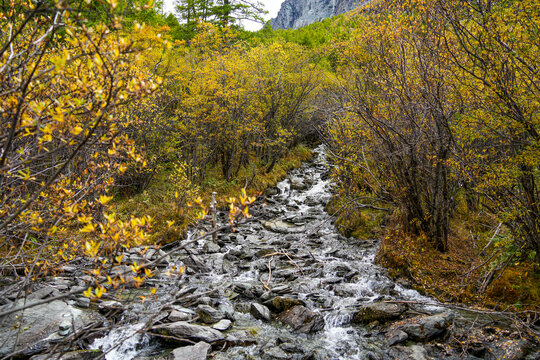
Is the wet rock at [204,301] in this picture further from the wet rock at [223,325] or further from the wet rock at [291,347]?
the wet rock at [291,347]

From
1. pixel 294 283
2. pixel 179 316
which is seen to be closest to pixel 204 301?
pixel 179 316

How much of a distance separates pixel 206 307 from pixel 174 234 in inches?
251

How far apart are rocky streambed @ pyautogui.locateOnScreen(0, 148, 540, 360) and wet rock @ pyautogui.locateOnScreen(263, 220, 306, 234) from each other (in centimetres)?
332

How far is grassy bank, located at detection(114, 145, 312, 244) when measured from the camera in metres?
14.5

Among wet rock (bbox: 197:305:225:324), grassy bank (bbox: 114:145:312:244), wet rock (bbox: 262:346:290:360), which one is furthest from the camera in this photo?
grassy bank (bbox: 114:145:312:244)

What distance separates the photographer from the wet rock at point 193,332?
7.05m

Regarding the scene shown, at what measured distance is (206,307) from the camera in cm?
827

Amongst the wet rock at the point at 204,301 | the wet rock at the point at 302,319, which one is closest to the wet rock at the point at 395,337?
the wet rock at the point at 302,319

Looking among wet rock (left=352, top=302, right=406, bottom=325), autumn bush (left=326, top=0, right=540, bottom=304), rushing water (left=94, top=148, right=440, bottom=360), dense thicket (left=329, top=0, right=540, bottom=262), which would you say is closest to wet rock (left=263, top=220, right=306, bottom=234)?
rushing water (left=94, top=148, right=440, bottom=360)

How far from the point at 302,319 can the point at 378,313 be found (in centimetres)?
190

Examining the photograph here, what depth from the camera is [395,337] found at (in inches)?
276

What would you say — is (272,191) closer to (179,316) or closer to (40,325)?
(179,316)

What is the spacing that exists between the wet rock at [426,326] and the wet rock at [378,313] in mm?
433

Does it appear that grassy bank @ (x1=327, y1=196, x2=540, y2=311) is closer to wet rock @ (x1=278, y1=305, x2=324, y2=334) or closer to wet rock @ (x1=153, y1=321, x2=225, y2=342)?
wet rock @ (x1=278, y1=305, x2=324, y2=334)
